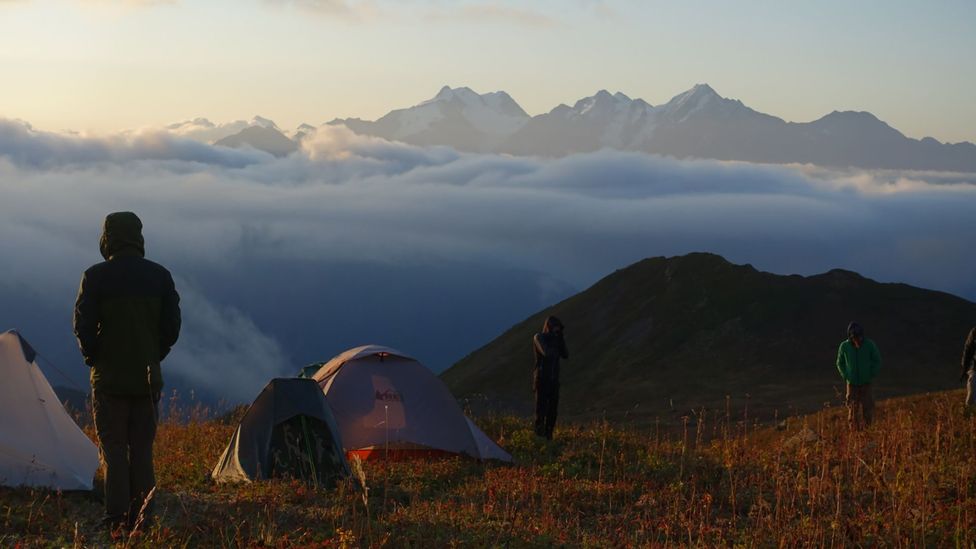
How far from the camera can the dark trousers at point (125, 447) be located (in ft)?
30.3

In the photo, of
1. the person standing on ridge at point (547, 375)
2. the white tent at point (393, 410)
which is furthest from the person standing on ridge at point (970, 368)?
the white tent at point (393, 410)

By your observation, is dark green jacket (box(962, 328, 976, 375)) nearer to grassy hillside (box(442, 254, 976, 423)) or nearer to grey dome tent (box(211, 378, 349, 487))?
grey dome tent (box(211, 378, 349, 487))

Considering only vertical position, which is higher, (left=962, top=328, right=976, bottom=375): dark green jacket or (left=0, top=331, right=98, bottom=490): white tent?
(left=962, top=328, right=976, bottom=375): dark green jacket

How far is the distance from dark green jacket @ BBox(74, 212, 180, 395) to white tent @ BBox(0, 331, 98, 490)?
287cm

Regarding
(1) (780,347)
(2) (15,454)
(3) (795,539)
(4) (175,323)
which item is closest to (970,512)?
(3) (795,539)

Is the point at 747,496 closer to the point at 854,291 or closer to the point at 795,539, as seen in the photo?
the point at 795,539

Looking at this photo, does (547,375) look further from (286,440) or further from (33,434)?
(33,434)

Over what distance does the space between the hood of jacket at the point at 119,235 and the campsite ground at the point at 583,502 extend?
2.21 meters

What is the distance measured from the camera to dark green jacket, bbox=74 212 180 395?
30.0ft

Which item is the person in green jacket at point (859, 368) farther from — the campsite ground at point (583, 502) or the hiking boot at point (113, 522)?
the hiking boot at point (113, 522)

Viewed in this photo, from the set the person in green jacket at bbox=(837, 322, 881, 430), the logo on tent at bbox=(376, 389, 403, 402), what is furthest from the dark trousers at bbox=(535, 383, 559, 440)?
the person in green jacket at bbox=(837, 322, 881, 430)

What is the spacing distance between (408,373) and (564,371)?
44248 millimetres

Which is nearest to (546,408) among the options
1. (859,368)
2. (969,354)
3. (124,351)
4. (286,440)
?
(859,368)

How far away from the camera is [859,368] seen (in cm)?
1853
